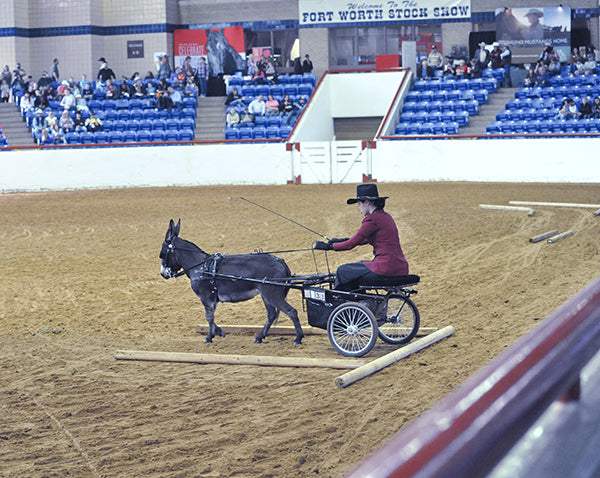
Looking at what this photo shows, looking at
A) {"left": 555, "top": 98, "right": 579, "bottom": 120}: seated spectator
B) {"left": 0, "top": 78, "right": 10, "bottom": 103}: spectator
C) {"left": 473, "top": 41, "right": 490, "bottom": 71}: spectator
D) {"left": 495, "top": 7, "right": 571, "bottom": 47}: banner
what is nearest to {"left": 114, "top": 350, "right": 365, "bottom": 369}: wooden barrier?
{"left": 555, "top": 98, "right": 579, "bottom": 120}: seated spectator

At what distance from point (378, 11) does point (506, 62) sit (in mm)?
6080

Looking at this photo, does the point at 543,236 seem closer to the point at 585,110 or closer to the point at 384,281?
the point at 384,281

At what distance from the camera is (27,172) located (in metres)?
26.8

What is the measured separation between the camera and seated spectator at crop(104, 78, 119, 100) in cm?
3272

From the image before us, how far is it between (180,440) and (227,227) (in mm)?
12148

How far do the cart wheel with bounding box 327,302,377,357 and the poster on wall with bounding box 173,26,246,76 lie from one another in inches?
1142

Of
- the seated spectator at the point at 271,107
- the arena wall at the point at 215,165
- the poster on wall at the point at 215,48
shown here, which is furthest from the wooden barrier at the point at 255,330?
the poster on wall at the point at 215,48

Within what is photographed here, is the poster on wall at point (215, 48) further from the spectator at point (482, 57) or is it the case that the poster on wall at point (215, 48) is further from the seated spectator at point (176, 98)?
the spectator at point (482, 57)

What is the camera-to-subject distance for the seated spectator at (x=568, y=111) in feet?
89.6

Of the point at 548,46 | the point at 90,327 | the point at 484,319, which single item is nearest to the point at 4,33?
the point at 548,46

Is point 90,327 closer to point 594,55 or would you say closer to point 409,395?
point 409,395

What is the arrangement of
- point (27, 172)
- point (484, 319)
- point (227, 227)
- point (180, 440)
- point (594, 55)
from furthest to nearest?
point (594, 55)
point (27, 172)
point (227, 227)
point (484, 319)
point (180, 440)

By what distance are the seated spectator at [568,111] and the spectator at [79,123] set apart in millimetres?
17054

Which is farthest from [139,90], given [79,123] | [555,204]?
[555,204]
